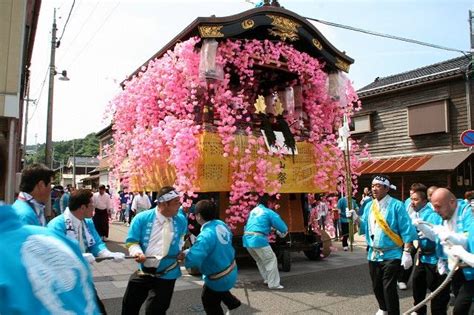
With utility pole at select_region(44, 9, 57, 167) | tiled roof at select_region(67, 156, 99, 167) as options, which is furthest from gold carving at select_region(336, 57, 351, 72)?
tiled roof at select_region(67, 156, 99, 167)

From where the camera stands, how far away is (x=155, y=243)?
443 cm

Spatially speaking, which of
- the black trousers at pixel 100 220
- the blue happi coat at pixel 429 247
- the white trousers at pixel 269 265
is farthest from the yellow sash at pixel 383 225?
the black trousers at pixel 100 220

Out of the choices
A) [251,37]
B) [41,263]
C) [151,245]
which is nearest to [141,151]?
[251,37]

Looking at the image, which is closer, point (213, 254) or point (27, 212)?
point (27, 212)

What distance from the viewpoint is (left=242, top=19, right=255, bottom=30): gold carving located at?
310 inches

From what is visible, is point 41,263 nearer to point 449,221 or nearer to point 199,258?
point 199,258

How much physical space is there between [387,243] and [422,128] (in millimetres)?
14074

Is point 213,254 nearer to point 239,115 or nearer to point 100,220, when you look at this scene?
point 239,115

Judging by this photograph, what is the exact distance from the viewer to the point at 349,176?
962 centimetres

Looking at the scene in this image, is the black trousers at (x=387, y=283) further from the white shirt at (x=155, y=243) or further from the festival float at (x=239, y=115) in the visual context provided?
the festival float at (x=239, y=115)

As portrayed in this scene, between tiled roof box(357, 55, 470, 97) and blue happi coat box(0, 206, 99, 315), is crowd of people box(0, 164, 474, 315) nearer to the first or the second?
blue happi coat box(0, 206, 99, 315)

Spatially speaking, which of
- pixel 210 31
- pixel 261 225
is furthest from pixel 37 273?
pixel 210 31

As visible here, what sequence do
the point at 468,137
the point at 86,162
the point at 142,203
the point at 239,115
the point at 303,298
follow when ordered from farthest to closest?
the point at 86,162 → the point at 142,203 → the point at 468,137 → the point at 239,115 → the point at 303,298

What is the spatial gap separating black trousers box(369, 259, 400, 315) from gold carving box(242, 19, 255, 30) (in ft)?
15.8
